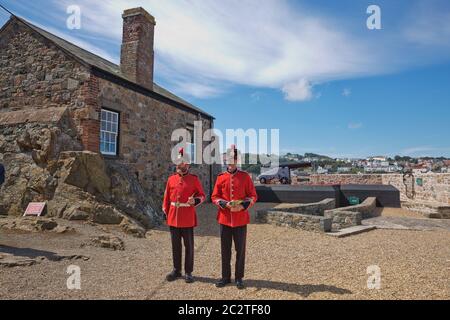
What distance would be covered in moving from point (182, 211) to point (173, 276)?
97 centimetres

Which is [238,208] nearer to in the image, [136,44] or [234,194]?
[234,194]

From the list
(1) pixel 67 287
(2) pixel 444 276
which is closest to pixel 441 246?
(2) pixel 444 276

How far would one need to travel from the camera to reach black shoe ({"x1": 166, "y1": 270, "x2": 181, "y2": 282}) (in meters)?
4.46

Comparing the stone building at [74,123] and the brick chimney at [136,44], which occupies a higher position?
the brick chimney at [136,44]

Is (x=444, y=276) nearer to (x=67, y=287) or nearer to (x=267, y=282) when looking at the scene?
(x=267, y=282)

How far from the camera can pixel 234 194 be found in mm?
4527

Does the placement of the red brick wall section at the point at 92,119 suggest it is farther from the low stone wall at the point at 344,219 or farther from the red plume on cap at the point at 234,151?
the low stone wall at the point at 344,219

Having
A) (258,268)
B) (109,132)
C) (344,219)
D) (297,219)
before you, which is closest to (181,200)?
(258,268)

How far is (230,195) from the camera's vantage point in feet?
14.9

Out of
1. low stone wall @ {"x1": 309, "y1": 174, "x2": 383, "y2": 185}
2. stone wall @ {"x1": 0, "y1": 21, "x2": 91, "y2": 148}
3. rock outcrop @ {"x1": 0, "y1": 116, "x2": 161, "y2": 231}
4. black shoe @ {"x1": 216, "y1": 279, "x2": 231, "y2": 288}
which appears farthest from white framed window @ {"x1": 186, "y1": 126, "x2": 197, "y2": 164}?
low stone wall @ {"x1": 309, "y1": 174, "x2": 383, "y2": 185}

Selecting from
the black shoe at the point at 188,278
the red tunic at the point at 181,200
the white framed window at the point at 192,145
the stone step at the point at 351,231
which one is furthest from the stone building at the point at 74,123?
the stone step at the point at 351,231

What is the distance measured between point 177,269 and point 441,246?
612 centimetres

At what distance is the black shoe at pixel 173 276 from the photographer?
446 cm

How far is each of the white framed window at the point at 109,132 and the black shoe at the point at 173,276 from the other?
6.26 metres
